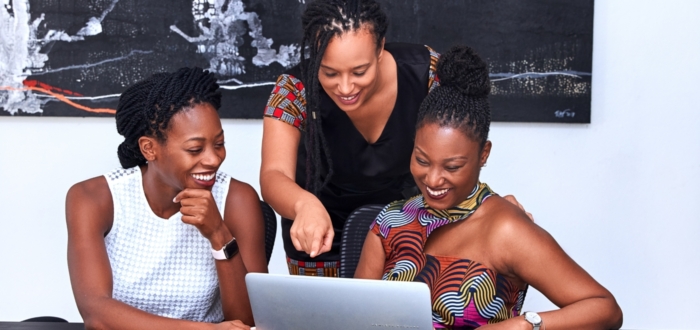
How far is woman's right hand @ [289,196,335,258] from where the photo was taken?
5.23 feet

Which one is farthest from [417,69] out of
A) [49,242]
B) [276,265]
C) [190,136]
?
[49,242]

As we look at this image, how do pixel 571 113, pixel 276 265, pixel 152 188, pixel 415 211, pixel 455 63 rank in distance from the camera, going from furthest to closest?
pixel 276 265
pixel 571 113
pixel 152 188
pixel 415 211
pixel 455 63

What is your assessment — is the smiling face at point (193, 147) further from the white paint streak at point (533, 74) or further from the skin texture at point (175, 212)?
the white paint streak at point (533, 74)

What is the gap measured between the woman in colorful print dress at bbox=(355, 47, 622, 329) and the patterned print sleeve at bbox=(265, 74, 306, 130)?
444mm

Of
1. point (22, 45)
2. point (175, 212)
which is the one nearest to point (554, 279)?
point (175, 212)

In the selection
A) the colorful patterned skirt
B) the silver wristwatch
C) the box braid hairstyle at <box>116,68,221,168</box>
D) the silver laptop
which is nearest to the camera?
the silver laptop

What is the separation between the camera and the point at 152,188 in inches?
82.6

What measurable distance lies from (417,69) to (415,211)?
489 mm

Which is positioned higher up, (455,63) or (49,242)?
(455,63)

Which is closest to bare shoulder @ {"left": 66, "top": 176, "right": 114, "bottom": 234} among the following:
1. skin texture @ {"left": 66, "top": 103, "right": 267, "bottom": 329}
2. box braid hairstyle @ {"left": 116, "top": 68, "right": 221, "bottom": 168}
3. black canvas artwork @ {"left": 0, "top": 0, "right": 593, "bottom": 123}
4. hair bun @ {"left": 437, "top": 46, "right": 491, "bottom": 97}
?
skin texture @ {"left": 66, "top": 103, "right": 267, "bottom": 329}

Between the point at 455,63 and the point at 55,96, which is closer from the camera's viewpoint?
the point at 455,63

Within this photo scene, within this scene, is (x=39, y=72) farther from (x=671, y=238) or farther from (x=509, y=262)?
(x=671, y=238)

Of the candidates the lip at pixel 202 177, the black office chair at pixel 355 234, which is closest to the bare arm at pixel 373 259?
the black office chair at pixel 355 234

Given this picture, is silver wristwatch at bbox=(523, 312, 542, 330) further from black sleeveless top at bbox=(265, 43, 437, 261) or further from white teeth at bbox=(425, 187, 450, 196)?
black sleeveless top at bbox=(265, 43, 437, 261)
